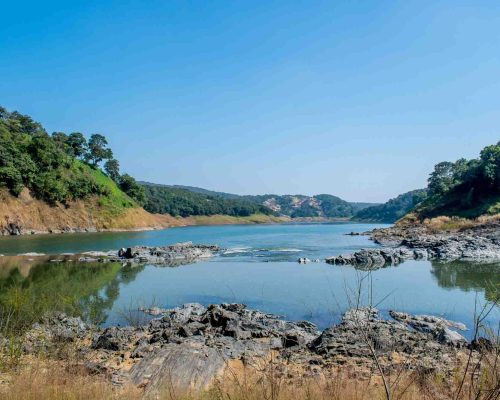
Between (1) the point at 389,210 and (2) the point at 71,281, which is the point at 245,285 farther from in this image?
(1) the point at 389,210

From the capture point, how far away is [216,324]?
48.7 feet

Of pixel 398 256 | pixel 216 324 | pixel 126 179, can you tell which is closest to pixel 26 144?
pixel 126 179

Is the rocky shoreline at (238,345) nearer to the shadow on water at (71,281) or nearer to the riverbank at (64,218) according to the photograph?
the shadow on water at (71,281)

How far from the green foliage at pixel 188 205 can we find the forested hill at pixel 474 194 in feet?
279

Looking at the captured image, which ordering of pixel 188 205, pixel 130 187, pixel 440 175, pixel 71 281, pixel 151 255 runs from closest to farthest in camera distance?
pixel 71 281
pixel 151 255
pixel 440 175
pixel 130 187
pixel 188 205

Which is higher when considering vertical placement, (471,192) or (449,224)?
(471,192)

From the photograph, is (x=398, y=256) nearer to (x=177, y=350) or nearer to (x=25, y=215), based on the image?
(x=177, y=350)

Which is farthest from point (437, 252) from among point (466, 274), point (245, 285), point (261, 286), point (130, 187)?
point (130, 187)

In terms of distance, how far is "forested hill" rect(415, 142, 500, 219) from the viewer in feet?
215

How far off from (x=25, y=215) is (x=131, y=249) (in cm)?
4123

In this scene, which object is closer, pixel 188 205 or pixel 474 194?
pixel 474 194

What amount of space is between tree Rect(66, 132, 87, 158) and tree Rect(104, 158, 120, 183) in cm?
909

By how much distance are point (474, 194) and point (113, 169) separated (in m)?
91.7

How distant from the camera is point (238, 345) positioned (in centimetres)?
1240
